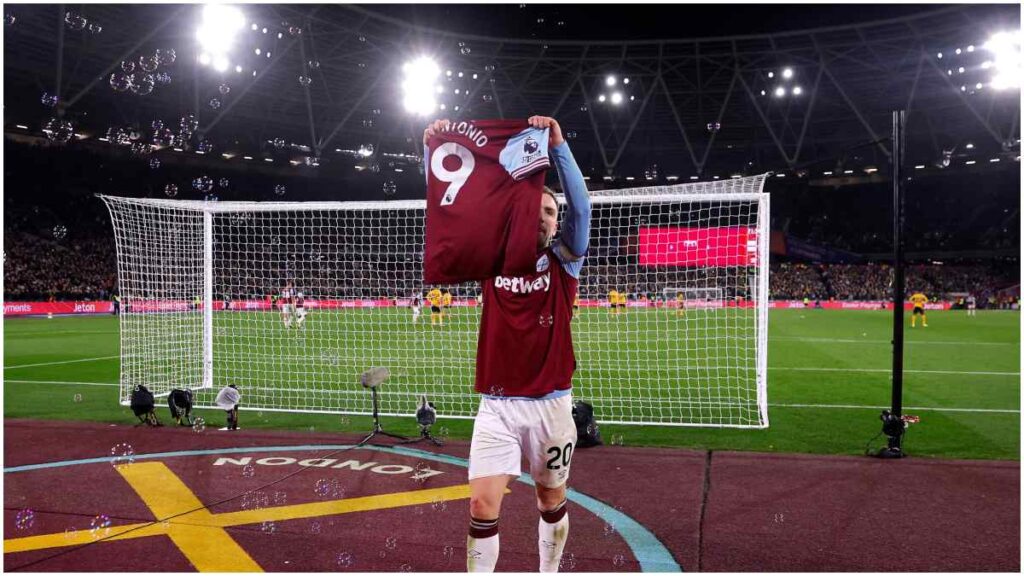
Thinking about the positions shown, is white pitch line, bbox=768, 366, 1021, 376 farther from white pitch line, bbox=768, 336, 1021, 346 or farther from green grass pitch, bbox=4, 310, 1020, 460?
white pitch line, bbox=768, 336, 1021, 346

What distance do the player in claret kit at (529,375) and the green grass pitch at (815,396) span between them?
499 cm

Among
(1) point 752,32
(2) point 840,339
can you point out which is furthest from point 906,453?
(1) point 752,32

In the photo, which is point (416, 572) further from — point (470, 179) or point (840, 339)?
point (840, 339)

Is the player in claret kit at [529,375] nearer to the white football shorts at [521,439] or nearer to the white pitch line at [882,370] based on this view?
the white football shorts at [521,439]

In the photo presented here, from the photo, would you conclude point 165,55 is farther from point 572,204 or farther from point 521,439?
point 521,439

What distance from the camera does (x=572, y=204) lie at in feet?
11.8

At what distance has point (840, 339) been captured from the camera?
22.1 meters

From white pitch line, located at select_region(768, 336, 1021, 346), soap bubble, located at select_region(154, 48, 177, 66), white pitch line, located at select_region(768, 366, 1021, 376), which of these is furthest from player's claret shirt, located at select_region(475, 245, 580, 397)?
white pitch line, located at select_region(768, 336, 1021, 346)

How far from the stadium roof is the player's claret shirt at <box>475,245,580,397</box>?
31716 mm

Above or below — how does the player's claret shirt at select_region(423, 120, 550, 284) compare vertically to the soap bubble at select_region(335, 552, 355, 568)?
above

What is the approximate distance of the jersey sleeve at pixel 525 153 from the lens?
339 centimetres

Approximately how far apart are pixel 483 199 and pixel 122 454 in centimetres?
624

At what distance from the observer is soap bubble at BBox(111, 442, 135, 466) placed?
23.8 feet

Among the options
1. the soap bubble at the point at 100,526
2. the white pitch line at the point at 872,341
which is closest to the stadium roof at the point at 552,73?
the white pitch line at the point at 872,341
